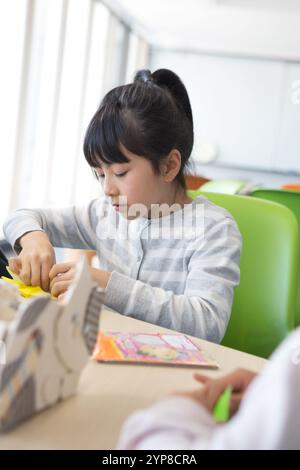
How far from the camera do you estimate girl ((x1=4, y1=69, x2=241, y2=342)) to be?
85cm

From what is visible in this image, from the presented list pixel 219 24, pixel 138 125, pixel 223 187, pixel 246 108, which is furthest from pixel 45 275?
pixel 246 108

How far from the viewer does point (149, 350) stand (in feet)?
2.14

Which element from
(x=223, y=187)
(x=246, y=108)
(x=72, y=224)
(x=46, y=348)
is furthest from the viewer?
(x=246, y=108)

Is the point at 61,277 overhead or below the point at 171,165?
below

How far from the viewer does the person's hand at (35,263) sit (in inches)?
34.6

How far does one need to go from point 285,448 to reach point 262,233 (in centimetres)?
80

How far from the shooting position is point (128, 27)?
532 centimetres

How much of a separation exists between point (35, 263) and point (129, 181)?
0.24m

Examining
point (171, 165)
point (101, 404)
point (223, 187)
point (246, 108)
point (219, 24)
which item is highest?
point (219, 24)

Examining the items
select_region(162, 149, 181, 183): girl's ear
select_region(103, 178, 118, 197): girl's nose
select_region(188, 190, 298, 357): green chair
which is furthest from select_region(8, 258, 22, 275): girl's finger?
select_region(188, 190, 298, 357): green chair

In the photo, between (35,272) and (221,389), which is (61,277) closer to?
(35,272)

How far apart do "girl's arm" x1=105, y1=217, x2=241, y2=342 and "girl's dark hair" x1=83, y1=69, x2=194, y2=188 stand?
0.83ft

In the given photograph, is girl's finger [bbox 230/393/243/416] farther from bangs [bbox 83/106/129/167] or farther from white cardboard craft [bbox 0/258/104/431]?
bangs [bbox 83/106/129/167]
